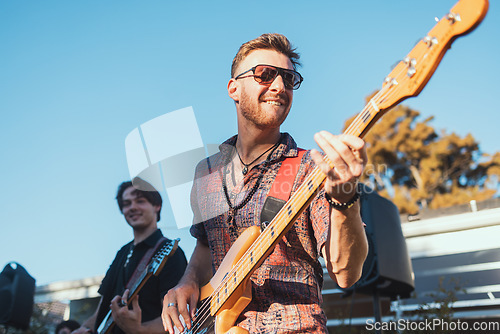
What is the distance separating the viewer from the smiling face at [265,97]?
2297mm

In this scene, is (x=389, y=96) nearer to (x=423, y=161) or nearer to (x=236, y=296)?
(x=236, y=296)

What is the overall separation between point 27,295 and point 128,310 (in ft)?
6.76

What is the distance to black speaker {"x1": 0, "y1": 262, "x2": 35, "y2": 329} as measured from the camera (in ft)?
16.4

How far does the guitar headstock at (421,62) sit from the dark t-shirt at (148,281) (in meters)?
2.56

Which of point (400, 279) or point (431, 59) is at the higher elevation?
point (431, 59)

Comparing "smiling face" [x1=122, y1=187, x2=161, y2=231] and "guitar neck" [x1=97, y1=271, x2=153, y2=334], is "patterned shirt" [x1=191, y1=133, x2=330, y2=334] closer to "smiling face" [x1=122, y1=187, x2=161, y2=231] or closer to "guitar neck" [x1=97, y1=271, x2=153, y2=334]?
"guitar neck" [x1=97, y1=271, x2=153, y2=334]

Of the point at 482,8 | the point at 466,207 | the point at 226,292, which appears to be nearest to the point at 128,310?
the point at 226,292

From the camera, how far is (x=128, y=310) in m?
3.71

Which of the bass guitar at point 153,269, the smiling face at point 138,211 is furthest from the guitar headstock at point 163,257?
the smiling face at point 138,211

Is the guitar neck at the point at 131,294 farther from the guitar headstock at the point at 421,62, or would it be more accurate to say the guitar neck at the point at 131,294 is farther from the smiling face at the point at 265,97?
the guitar headstock at the point at 421,62

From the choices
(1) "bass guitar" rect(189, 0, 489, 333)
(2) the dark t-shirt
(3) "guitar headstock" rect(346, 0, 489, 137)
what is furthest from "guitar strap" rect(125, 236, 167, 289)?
(3) "guitar headstock" rect(346, 0, 489, 137)

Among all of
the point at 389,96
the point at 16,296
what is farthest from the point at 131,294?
the point at 389,96

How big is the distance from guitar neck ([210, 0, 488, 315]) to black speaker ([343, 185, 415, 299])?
8.79 feet

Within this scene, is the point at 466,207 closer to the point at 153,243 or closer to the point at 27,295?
the point at 153,243
